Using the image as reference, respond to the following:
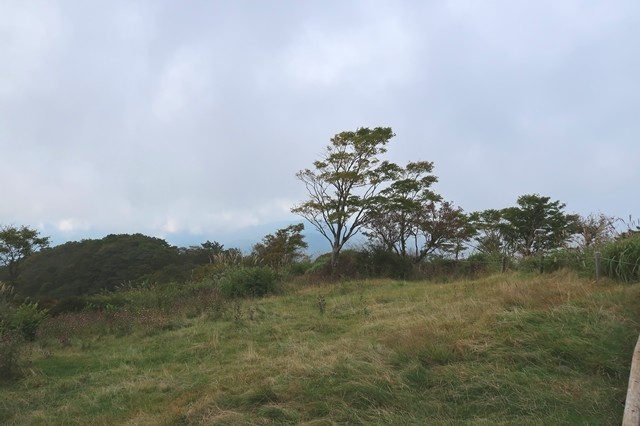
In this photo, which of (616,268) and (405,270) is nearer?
(616,268)

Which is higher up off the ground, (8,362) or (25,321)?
(25,321)

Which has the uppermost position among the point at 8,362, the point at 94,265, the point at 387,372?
the point at 94,265

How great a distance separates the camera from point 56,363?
22.3 ft

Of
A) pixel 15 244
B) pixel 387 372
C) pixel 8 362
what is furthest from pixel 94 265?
pixel 387 372

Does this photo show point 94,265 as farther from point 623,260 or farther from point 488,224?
point 623,260

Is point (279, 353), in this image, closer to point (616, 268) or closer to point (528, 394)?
point (528, 394)

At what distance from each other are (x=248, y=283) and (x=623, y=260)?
9921 mm

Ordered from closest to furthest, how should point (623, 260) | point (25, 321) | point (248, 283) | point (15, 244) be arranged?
point (623, 260), point (25, 321), point (248, 283), point (15, 244)

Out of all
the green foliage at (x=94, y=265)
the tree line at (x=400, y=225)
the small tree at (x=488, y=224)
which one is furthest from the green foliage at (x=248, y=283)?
the green foliage at (x=94, y=265)

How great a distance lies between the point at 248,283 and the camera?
13.5 m

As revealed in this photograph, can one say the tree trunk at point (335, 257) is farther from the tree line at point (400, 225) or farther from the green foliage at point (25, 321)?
the green foliage at point (25, 321)

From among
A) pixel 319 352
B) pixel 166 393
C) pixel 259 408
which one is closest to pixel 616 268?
pixel 319 352

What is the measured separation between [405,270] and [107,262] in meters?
33.4

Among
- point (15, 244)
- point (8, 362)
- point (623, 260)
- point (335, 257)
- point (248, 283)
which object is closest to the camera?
point (8, 362)
